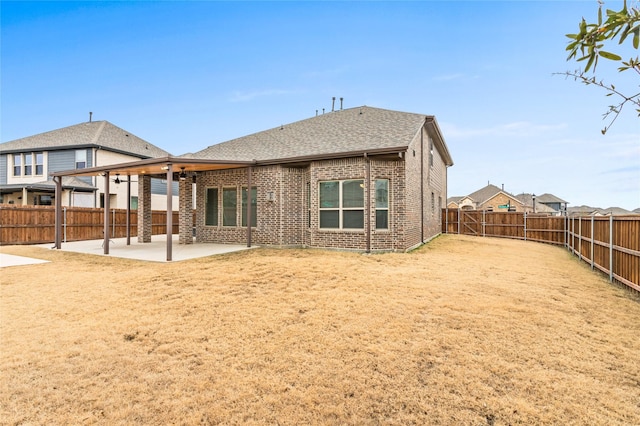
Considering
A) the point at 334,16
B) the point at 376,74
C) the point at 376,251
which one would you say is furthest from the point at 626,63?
the point at 376,74

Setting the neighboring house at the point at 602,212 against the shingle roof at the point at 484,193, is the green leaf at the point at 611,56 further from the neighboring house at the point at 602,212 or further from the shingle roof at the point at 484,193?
the shingle roof at the point at 484,193

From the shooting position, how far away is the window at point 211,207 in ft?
46.0

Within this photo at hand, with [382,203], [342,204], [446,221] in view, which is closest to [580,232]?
[382,203]

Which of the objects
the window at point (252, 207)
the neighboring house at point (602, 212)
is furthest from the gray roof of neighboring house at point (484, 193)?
the window at point (252, 207)

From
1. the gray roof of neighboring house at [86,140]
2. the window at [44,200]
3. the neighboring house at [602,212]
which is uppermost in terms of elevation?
the gray roof of neighboring house at [86,140]

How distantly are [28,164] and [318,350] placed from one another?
1140 inches

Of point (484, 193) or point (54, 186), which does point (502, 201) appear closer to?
point (484, 193)

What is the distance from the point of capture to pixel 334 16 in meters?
13.1

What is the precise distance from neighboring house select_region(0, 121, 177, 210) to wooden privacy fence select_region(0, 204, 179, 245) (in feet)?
13.5

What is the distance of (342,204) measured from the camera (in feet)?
37.3

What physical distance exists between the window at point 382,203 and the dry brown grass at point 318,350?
11.9 ft

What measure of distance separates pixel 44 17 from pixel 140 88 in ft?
18.9

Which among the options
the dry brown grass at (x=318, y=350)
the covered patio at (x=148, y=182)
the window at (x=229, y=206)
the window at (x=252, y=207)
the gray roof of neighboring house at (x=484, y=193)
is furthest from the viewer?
the gray roof of neighboring house at (x=484, y=193)

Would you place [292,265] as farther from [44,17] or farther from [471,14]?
[44,17]
